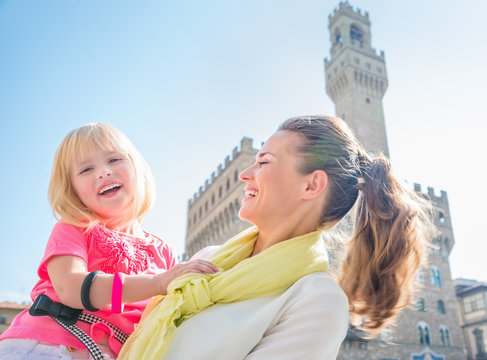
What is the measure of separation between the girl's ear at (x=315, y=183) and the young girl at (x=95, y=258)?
2.21ft

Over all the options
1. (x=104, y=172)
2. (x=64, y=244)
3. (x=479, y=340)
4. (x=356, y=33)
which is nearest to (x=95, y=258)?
(x=64, y=244)

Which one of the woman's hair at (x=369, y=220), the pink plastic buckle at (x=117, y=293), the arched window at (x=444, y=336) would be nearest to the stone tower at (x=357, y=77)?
the arched window at (x=444, y=336)

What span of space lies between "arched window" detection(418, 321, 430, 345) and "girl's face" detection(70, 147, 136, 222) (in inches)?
1150

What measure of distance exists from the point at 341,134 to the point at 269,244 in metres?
0.79

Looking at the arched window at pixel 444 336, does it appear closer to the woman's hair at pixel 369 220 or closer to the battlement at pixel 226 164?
the battlement at pixel 226 164

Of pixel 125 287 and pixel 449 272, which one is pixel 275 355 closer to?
pixel 125 287

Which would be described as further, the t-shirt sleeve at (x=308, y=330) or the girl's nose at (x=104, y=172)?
the girl's nose at (x=104, y=172)

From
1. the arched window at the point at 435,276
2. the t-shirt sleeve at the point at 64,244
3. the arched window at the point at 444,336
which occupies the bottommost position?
the t-shirt sleeve at the point at 64,244

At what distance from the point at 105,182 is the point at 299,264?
1.08 m

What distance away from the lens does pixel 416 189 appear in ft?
99.5

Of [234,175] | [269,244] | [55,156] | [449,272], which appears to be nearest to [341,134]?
[269,244]

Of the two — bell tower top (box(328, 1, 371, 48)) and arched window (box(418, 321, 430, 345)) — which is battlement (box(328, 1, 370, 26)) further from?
arched window (box(418, 321, 430, 345))

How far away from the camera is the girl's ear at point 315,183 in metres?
2.35

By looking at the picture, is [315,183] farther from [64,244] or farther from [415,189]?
[415,189]
